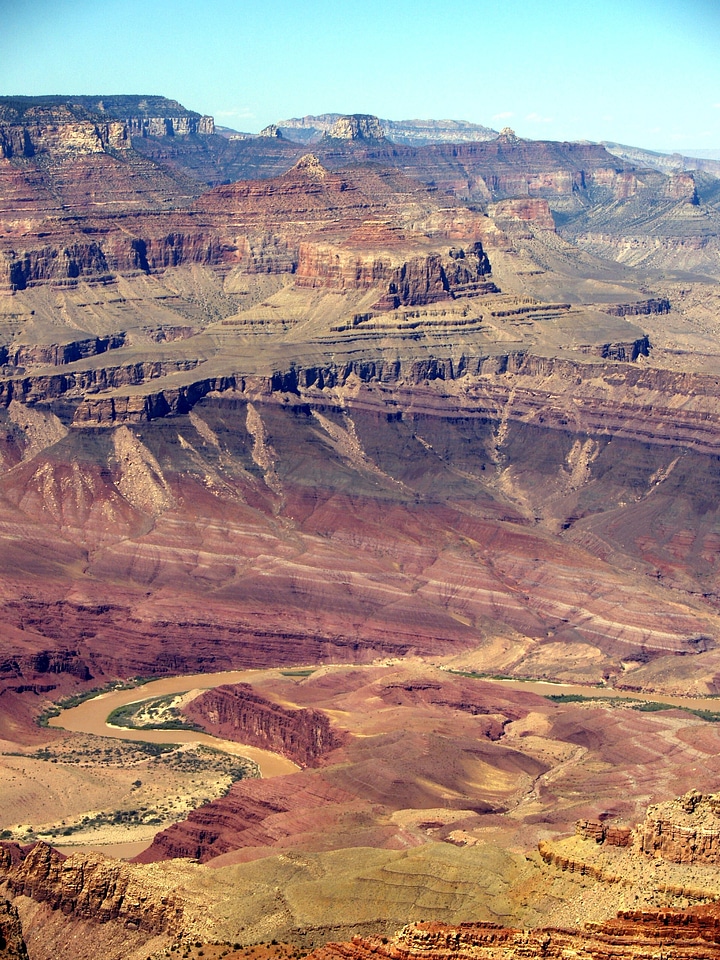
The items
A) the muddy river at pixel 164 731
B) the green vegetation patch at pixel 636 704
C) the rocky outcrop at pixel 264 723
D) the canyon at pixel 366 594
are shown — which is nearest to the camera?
the canyon at pixel 366 594

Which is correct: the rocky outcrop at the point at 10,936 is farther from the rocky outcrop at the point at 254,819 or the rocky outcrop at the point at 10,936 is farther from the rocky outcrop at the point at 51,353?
the rocky outcrop at the point at 51,353

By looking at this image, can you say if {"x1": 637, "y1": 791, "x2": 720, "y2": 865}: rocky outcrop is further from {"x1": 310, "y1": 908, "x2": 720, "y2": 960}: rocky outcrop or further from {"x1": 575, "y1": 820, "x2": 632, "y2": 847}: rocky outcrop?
{"x1": 310, "y1": 908, "x2": 720, "y2": 960}: rocky outcrop

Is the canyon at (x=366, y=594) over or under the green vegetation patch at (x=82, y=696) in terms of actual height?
over

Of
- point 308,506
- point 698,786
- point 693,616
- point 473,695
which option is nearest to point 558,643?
point 693,616

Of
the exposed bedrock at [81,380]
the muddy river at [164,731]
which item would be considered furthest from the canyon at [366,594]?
the muddy river at [164,731]

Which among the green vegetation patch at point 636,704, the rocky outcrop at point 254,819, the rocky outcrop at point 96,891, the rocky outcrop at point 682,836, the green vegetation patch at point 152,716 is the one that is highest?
the rocky outcrop at point 682,836

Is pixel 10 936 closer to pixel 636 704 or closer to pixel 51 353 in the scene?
pixel 636 704

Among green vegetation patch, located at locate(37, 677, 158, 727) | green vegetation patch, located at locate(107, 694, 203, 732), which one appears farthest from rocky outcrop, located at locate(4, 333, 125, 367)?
green vegetation patch, located at locate(107, 694, 203, 732)
